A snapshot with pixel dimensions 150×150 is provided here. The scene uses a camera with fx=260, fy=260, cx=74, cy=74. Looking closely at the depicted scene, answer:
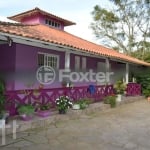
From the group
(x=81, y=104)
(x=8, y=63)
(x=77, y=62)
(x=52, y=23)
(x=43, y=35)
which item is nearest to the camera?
(x=43, y=35)

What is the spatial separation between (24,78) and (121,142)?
21.3ft

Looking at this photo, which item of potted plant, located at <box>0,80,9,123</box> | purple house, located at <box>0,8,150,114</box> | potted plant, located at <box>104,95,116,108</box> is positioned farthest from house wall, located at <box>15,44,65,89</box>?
potted plant, located at <box>0,80,9,123</box>

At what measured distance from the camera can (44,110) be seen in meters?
9.86

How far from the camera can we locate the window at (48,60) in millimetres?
Result: 13191

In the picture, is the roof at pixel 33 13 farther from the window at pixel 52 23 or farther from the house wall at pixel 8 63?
the house wall at pixel 8 63

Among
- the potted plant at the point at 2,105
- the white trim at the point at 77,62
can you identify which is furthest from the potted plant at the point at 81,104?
the white trim at the point at 77,62

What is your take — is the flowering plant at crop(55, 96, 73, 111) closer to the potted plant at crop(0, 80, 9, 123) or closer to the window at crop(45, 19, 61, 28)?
the potted plant at crop(0, 80, 9, 123)

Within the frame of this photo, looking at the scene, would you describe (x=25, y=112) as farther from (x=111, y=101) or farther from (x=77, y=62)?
(x=77, y=62)

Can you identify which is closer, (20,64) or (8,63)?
(8,63)

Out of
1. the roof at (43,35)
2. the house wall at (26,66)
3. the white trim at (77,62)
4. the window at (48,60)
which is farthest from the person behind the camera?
the white trim at (77,62)

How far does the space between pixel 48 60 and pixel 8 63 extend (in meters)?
2.63

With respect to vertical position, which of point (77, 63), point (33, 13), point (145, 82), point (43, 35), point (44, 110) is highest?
point (33, 13)

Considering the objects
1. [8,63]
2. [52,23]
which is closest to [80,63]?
[52,23]

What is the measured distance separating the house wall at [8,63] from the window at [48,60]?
6.18 feet
